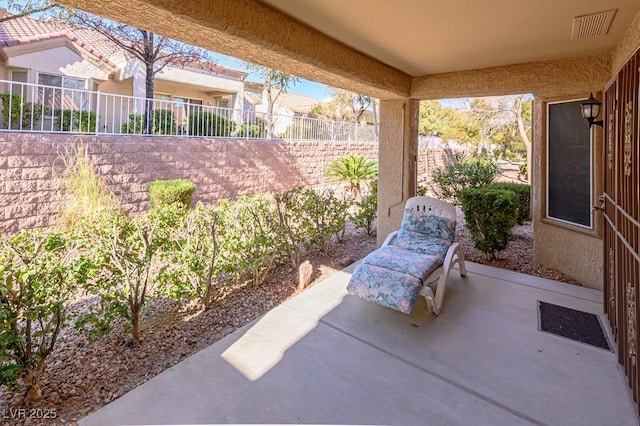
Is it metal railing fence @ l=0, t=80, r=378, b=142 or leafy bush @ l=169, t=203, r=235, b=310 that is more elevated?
metal railing fence @ l=0, t=80, r=378, b=142

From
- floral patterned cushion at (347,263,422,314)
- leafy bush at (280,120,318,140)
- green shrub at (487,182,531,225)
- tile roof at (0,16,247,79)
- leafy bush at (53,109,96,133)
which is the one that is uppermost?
tile roof at (0,16,247,79)

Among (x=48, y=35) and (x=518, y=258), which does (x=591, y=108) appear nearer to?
(x=518, y=258)

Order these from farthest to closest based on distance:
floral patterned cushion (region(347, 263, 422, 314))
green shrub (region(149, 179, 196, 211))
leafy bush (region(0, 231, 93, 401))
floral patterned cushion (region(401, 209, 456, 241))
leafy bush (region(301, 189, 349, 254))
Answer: green shrub (region(149, 179, 196, 211)) → leafy bush (region(301, 189, 349, 254)) → floral patterned cushion (region(401, 209, 456, 241)) → floral patterned cushion (region(347, 263, 422, 314)) → leafy bush (region(0, 231, 93, 401))

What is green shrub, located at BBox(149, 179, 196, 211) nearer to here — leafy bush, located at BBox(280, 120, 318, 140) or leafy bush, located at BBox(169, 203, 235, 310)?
leafy bush, located at BBox(169, 203, 235, 310)

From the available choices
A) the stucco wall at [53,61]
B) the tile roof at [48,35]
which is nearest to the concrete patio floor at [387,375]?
the tile roof at [48,35]

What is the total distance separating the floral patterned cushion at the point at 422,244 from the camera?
4422 millimetres

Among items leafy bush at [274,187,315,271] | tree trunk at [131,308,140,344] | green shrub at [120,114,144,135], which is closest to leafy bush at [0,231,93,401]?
tree trunk at [131,308,140,344]

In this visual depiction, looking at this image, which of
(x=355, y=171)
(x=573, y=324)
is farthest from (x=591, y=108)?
(x=355, y=171)

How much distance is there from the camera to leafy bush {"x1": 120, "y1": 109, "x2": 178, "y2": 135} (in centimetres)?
961

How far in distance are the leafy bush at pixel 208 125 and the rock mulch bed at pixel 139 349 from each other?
7035 mm

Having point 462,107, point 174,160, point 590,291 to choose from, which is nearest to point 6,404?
point 590,291

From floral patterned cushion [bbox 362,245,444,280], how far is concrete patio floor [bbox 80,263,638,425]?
495 mm

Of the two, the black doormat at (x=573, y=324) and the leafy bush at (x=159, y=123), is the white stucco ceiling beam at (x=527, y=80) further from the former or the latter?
the leafy bush at (x=159, y=123)

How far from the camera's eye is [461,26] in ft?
11.5
